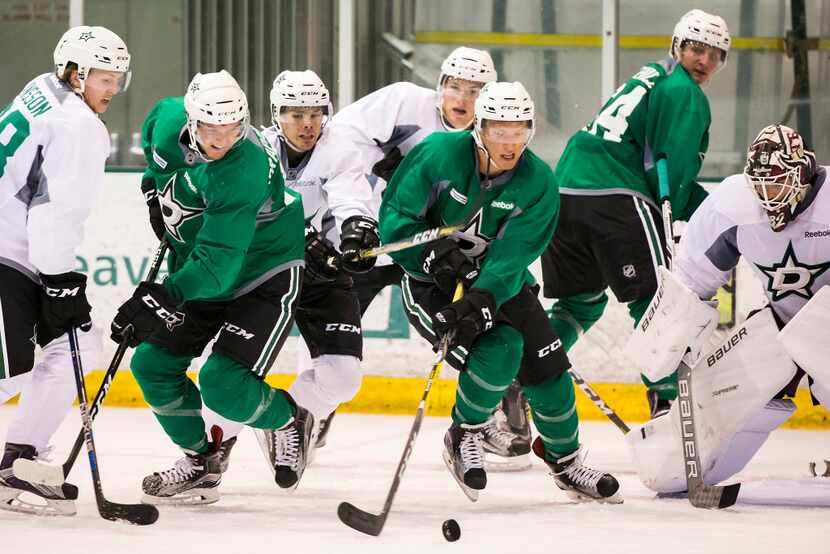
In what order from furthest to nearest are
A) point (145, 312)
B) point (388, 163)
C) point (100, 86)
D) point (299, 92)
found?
point (388, 163)
point (299, 92)
point (100, 86)
point (145, 312)

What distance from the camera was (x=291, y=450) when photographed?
4.16 meters

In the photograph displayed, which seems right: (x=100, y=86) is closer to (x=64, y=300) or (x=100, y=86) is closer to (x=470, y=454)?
(x=64, y=300)

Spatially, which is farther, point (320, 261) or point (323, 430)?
point (323, 430)

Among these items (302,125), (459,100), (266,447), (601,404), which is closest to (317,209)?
(302,125)

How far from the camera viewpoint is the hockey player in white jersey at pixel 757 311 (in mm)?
3824

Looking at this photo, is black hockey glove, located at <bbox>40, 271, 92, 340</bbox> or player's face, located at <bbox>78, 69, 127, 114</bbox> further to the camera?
player's face, located at <bbox>78, 69, 127, 114</bbox>

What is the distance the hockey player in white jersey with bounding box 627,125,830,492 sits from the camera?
3824 millimetres

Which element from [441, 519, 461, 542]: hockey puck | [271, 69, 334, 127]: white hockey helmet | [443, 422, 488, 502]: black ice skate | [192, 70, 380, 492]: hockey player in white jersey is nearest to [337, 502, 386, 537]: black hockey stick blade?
[441, 519, 461, 542]: hockey puck

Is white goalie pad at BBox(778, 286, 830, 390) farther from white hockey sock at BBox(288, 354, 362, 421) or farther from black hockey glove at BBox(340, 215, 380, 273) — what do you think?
white hockey sock at BBox(288, 354, 362, 421)

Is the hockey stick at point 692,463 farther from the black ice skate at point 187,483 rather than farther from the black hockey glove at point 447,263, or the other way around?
the black ice skate at point 187,483

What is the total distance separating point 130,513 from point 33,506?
299 mm

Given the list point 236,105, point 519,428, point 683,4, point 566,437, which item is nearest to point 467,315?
point 566,437

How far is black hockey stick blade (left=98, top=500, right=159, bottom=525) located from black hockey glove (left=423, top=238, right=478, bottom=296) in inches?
36.5

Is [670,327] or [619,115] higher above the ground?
[619,115]
